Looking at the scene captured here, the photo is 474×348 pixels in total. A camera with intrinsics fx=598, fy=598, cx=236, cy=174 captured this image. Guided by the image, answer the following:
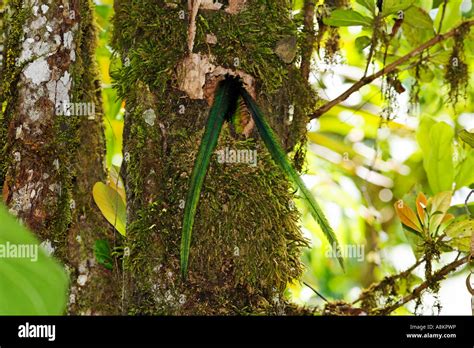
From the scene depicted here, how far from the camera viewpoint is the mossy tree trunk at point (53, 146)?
1.10 m

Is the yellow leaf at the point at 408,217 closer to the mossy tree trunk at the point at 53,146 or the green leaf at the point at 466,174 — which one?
the green leaf at the point at 466,174

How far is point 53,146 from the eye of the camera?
1.12 metres

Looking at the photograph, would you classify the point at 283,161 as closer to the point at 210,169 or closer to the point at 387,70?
the point at 210,169

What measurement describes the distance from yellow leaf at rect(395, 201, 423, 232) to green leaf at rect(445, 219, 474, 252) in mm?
65

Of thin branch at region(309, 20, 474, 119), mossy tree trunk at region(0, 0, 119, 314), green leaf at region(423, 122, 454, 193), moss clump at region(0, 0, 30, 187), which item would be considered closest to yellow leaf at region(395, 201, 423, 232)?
green leaf at region(423, 122, 454, 193)

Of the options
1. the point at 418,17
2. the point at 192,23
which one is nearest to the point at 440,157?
the point at 418,17

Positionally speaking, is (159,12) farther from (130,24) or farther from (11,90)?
(11,90)

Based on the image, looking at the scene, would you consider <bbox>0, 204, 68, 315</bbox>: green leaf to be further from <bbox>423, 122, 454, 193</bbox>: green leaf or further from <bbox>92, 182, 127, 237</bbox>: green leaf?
<bbox>423, 122, 454, 193</bbox>: green leaf

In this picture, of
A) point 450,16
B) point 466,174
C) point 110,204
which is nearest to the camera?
point 110,204

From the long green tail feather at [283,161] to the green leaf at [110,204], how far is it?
314mm

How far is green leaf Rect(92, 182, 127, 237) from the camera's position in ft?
3.61

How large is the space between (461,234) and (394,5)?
0.51 m
